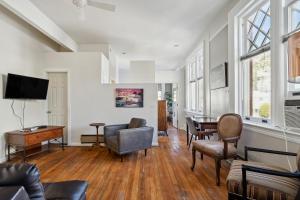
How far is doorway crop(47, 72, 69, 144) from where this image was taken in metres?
5.48

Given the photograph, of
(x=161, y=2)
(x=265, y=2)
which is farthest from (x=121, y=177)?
(x=265, y=2)

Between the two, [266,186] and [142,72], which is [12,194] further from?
[142,72]

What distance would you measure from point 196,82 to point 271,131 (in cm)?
443

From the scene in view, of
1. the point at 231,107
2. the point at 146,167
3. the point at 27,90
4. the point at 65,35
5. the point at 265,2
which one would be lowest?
the point at 146,167

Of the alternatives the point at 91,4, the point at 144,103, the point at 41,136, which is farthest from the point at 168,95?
the point at 91,4

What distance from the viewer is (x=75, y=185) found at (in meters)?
1.71

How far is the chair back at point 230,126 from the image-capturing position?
10.0ft

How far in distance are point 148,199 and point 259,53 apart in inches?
106

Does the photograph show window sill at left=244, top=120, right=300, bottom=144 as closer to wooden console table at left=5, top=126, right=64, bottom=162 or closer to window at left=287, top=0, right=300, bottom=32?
window at left=287, top=0, right=300, bottom=32

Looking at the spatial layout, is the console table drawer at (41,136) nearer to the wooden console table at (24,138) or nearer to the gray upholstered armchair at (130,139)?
the wooden console table at (24,138)

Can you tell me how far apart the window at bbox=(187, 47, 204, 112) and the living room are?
0.10 m

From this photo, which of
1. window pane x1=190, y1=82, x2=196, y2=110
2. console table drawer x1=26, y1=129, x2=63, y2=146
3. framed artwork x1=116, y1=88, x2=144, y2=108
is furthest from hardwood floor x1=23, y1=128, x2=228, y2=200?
window pane x1=190, y1=82, x2=196, y2=110

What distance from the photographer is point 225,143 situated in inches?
113

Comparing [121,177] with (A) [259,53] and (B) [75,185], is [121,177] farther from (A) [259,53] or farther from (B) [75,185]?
(A) [259,53]
